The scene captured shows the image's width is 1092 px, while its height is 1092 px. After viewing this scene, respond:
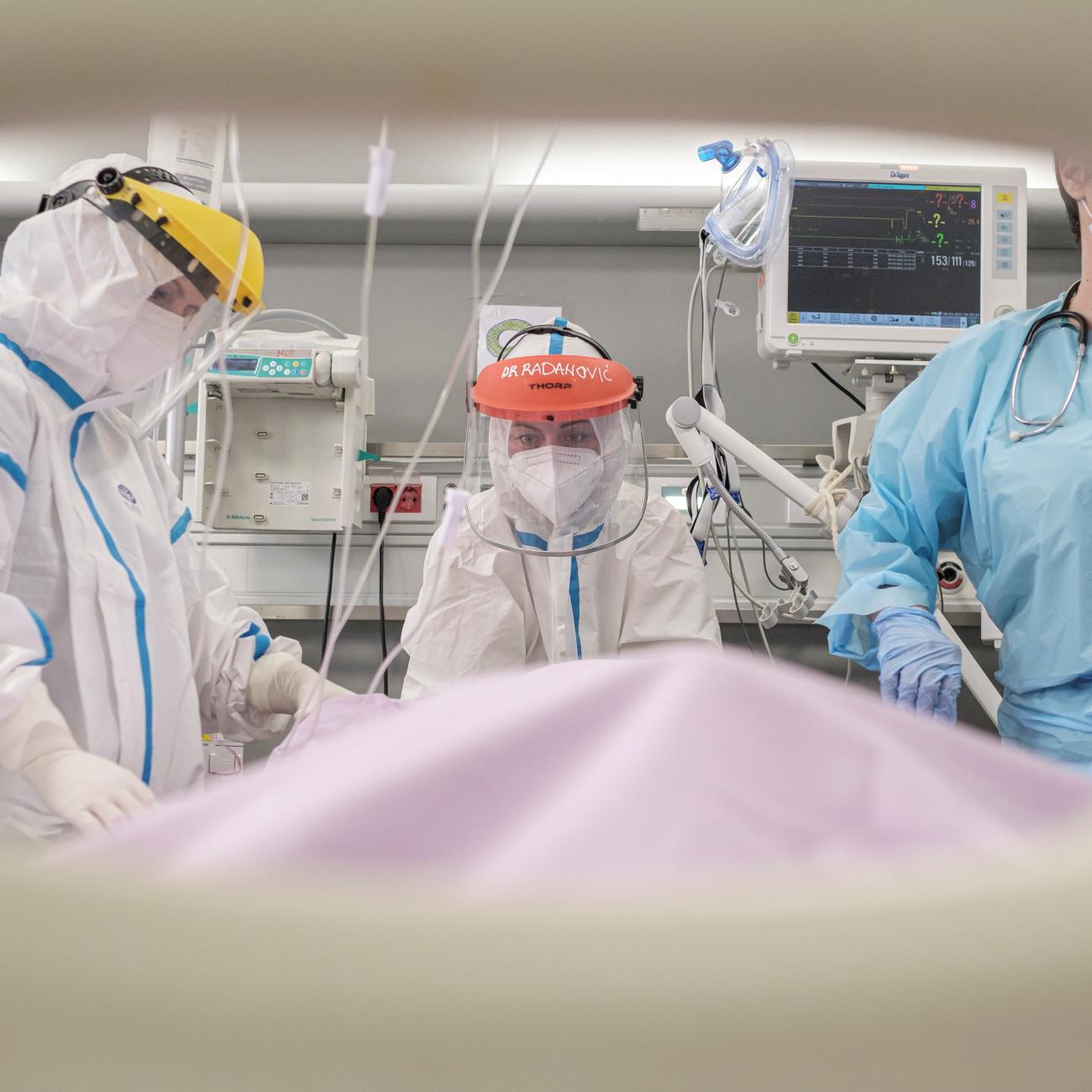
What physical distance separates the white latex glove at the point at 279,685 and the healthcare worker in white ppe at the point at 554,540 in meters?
0.23

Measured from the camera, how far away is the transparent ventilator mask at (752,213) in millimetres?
1869

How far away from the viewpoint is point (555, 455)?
157 cm

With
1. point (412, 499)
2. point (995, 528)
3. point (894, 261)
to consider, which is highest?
point (894, 261)

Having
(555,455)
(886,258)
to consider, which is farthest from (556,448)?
(886,258)

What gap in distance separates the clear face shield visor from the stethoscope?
0.58m

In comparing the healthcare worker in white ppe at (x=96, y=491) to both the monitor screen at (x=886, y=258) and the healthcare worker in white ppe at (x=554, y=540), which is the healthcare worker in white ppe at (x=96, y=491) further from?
the monitor screen at (x=886, y=258)

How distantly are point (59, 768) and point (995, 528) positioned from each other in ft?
4.07

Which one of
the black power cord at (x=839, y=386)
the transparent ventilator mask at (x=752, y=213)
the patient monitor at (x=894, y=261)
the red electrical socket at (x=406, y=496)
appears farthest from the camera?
the black power cord at (x=839, y=386)

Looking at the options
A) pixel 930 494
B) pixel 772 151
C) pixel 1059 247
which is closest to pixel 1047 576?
pixel 930 494

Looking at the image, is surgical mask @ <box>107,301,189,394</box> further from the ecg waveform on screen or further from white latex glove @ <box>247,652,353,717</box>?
the ecg waveform on screen

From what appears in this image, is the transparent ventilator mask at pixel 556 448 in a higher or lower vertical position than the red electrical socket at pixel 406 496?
higher

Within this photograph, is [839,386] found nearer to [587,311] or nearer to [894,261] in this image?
[894,261]

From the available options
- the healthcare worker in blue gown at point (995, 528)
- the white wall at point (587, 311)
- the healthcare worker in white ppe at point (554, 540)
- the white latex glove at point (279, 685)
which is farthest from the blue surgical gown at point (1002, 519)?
the white wall at point (587, 311)

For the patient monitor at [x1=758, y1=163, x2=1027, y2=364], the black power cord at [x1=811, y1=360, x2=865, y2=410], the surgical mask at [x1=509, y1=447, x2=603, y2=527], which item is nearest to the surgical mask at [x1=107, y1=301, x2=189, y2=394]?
the surgical mask at [x1=509, y1=447, x2=603, y2=527]
